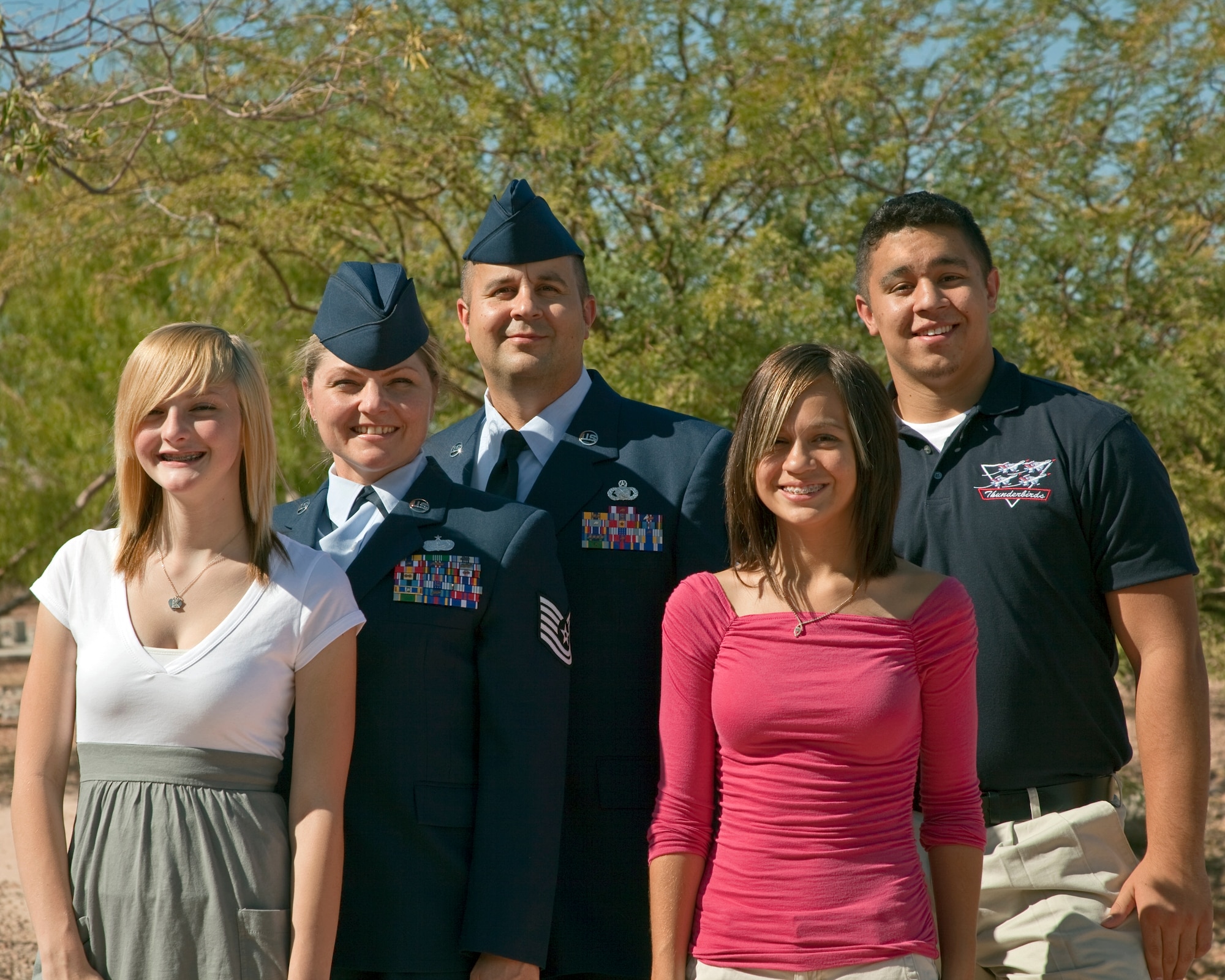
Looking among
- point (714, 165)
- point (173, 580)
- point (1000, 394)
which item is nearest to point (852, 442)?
point (1000, 394)

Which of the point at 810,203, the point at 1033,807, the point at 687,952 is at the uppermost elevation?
the point at 810,203

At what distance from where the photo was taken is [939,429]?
279cm

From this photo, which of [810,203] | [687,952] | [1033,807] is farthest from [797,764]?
[810,203]

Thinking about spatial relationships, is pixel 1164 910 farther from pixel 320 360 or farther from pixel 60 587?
pixel 60 587

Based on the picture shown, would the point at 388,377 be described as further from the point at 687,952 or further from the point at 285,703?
the point at 687,952

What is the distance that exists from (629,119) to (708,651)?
187 inches

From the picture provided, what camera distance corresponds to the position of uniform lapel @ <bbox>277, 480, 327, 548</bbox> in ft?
8.57

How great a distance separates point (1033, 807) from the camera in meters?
2.56

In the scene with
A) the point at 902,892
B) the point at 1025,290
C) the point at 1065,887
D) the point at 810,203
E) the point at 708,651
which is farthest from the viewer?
the point at 810,203

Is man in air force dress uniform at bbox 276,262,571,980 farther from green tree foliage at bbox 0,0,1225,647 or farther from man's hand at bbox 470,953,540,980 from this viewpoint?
green tree foliage at bbox 0,0,1225,647

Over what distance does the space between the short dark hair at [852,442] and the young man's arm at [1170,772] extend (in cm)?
61

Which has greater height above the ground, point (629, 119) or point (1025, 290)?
point (629, 119)

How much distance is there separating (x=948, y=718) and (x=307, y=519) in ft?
4.28

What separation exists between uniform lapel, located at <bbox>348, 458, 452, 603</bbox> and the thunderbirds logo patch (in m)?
1.07
